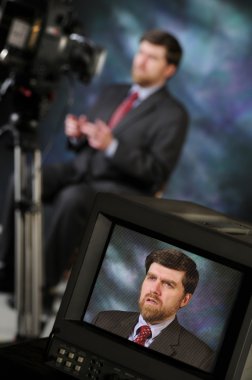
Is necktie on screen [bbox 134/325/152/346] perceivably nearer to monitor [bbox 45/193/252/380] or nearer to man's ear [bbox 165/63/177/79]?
monitor [bbox 45/193/252/380]

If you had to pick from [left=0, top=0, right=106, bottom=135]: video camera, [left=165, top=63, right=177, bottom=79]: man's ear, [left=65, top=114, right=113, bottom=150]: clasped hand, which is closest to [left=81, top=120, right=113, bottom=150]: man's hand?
[left=65, top=114, right=113, bottom=150]: clasped hand

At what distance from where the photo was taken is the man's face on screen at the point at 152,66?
4.84 meters

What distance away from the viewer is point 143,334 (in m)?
1.39

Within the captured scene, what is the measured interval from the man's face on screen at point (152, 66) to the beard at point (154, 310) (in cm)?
354

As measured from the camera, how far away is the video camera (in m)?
3.38

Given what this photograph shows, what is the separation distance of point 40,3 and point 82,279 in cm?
222

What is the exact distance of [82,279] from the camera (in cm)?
144

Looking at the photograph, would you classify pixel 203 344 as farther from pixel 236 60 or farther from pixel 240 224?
pixel 236 60

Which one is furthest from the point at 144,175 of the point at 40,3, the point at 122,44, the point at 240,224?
the point at 240,224

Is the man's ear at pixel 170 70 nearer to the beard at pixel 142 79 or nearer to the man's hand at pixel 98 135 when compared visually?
the beard at pixel 142 79

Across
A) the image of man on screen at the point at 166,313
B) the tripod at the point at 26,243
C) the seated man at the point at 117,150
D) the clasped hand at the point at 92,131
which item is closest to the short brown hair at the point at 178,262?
the image of man on screen at the point at 166,313

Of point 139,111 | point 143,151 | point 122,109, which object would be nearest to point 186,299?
point 143,151

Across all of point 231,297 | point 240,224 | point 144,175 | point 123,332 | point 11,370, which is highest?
point 144,175

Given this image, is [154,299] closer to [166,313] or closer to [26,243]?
[166,313]
